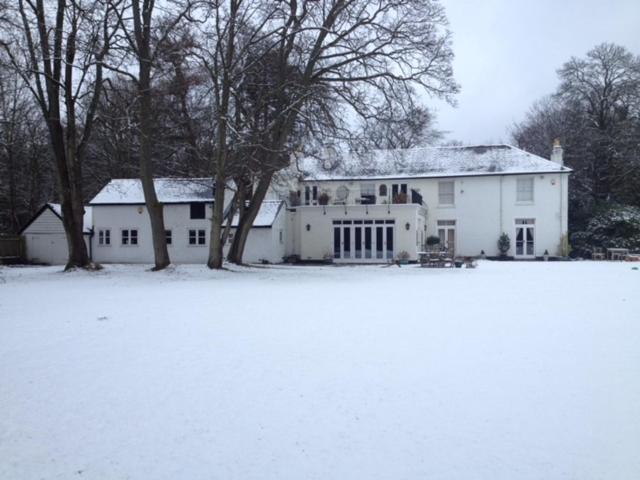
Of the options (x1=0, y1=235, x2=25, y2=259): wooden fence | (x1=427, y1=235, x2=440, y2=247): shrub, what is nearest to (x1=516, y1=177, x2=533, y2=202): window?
(x1=427, y1=235, x2=440, y2=247): shrub

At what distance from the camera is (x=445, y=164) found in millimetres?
37219

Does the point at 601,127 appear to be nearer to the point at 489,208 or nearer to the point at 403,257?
the point at 489,208

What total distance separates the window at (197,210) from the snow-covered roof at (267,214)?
Result: 6.31 ft

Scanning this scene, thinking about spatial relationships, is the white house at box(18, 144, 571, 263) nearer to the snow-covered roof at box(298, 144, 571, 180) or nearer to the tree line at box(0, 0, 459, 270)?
the snow-covered roof at box(298, 144, 571, 180)

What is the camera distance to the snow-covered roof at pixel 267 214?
1277 inches

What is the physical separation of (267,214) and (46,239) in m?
13.0

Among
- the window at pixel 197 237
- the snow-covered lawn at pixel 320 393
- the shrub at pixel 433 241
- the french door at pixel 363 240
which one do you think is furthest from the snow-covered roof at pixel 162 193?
the snow-covered lawn at pixel 320 393

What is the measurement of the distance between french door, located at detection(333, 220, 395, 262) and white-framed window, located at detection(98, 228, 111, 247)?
13642 mm

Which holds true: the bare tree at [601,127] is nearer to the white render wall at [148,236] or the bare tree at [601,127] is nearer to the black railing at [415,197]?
the black railing at [415,197]

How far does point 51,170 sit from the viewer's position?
41406mm

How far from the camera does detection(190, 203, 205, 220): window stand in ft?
109

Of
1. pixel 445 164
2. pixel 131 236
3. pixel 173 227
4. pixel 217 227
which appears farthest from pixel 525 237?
pixel 131 236

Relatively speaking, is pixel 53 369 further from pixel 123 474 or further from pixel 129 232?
pixel 129 232

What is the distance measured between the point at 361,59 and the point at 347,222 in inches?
507
